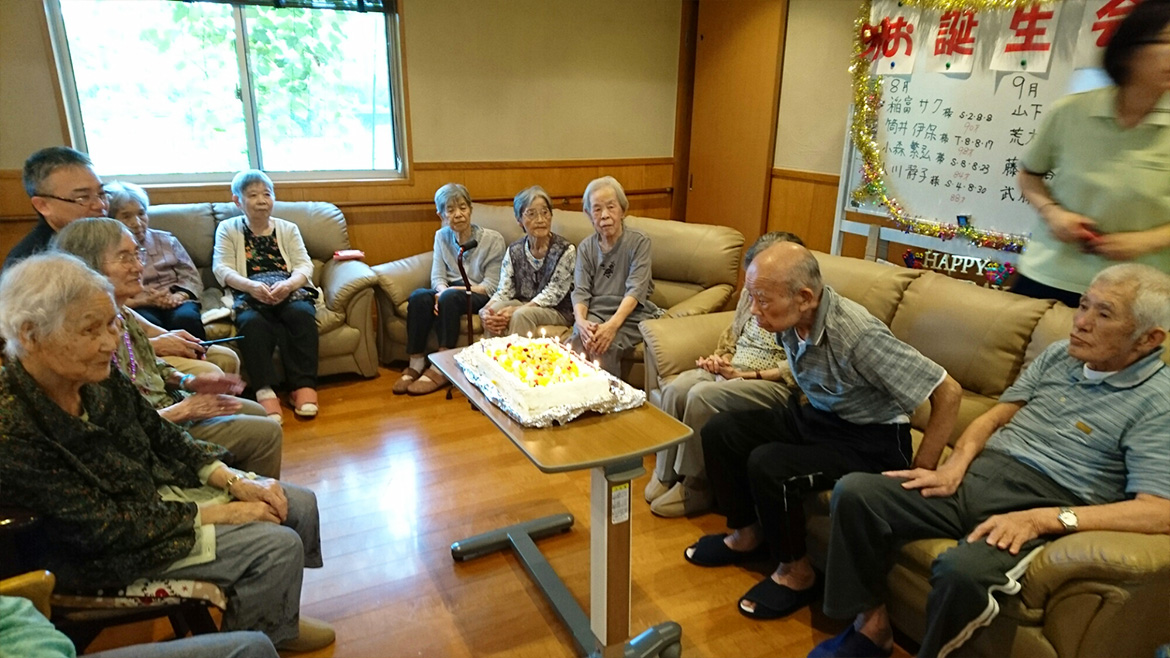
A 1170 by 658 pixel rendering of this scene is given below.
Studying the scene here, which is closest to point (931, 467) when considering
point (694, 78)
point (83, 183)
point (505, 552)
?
point (505, 552)

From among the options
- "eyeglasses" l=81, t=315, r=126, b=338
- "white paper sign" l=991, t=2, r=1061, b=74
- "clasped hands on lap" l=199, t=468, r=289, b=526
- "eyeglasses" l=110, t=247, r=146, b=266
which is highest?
"white paper sign" l=991, t=2, r=1061, b=74

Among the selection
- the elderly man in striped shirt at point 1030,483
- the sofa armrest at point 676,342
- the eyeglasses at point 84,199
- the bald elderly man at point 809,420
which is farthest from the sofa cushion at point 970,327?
the eyeglasses at point 84,199

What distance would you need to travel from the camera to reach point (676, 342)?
279cm

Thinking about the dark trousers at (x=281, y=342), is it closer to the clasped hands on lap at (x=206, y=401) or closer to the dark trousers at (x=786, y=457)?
the clasped hands on lap at (x=206, y=401)

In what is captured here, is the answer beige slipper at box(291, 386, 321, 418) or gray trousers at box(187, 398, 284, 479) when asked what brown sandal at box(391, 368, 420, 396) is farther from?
gray trousers at box(187, 398, 284, 479)

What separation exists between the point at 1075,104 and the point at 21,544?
2.80 metres

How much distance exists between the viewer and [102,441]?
150cm

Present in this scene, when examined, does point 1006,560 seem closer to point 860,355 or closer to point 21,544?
point 860,355

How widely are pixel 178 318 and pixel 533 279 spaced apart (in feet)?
5.62

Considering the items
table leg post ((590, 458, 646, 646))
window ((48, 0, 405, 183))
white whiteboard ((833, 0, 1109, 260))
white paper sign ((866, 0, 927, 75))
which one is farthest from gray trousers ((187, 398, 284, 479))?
white paper sign ((866, 0, 927, 75))

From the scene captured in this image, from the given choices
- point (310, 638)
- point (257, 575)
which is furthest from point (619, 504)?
point (310, 638)

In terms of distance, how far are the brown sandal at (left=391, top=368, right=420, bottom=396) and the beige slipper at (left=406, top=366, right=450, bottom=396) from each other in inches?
0.9

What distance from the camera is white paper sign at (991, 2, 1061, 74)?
2.95m

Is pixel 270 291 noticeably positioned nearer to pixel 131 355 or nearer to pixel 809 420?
pixel 131 355
